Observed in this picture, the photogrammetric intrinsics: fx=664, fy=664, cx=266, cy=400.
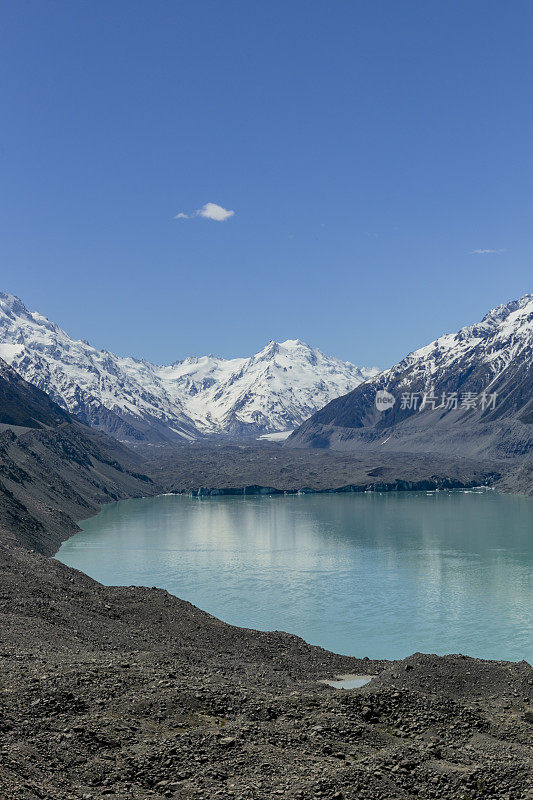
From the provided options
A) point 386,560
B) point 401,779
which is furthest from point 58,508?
point 401,779

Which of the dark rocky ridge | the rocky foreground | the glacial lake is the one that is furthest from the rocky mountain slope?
the rocky foreground

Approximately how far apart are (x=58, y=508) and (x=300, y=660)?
258 ft

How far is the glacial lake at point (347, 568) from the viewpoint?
4544 cm

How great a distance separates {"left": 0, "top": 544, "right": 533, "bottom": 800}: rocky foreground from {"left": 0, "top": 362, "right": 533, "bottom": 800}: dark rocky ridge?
→ 45mm

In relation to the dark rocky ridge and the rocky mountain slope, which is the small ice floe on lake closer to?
the dark rocky ridge

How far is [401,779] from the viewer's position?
1525 centimetres

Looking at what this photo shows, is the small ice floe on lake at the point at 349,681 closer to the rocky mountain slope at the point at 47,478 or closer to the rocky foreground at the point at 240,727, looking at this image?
the rocky foreground at the point at 240,727

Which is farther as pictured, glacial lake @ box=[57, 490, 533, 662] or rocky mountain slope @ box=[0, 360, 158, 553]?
rocky mountain slope @ box=[0, 360, 158, 553]

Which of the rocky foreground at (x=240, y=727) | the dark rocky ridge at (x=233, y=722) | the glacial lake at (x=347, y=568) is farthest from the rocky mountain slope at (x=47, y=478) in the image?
the rocky foreground at (x=240, y=727)

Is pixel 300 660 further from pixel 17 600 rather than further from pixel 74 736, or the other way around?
pixel 74 736

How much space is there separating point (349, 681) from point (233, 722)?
41.5 feet

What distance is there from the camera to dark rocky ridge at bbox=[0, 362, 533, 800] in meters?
14.5

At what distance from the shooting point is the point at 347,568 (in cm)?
7075

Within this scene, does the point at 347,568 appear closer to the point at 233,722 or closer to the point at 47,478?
the point at 233,722
